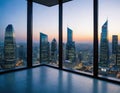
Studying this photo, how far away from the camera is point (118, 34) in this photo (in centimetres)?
278

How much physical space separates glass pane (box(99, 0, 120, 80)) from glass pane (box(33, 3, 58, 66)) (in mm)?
1477

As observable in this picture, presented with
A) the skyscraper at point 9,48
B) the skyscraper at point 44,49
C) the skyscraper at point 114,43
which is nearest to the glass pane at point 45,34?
the skyscraper at point 44,49

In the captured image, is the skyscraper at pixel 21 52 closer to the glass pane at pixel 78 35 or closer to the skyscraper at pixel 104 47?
the glass pane at pixel 78 35

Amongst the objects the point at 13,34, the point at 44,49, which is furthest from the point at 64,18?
the point at 13,34

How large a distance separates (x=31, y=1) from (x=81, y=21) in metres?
1.62

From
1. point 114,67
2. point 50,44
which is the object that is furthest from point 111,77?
point 50,44

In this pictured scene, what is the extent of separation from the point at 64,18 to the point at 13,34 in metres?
1.47

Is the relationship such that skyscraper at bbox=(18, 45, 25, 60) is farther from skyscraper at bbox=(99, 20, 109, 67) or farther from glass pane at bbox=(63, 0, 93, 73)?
skyscraper at bbox=(99, 20, 109, 67)

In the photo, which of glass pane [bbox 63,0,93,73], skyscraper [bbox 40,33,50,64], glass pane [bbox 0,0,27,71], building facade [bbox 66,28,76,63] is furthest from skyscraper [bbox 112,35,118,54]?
glass pane [bbox 0,0,27,71]

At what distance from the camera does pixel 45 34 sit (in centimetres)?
428

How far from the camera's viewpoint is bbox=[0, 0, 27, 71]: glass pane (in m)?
3.47

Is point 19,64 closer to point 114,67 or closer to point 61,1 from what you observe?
point 61,1

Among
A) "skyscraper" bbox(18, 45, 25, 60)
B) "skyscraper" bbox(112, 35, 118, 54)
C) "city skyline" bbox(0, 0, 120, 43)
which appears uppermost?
"city skyline" bbox(0, 0, 120, 43)

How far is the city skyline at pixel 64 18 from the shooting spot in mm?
2979
